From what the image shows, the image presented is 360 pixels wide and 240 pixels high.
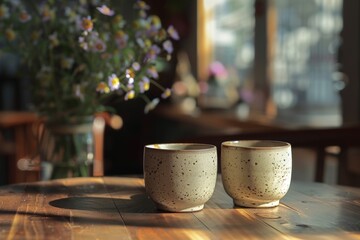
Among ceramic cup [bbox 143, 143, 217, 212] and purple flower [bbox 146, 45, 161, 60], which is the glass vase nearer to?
purple flower [bbox 146, 45, 161, 60]

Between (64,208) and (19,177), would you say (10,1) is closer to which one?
(64,208)

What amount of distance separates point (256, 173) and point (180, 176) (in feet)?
0.48

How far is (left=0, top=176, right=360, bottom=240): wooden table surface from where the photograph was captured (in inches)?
40.8

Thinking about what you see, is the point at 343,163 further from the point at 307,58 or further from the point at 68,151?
the point at 307,58

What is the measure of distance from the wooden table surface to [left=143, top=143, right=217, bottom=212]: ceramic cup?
24 mm

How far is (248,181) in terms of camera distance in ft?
3.94

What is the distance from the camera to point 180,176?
1146mm

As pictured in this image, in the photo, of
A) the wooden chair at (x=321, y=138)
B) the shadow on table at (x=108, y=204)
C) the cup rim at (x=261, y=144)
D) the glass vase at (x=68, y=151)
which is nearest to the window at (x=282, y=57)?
the wooden chair at (x=321, y=138)

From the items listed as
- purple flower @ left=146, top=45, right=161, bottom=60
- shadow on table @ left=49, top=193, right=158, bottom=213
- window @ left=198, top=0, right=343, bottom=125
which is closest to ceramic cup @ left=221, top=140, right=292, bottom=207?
shadow on table @ left=49, top=193, right=158, bottom=213

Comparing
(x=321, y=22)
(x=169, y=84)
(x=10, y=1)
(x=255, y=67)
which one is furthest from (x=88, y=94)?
(x=169, y=84)

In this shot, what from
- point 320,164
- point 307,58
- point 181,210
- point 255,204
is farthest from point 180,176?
point 307,58

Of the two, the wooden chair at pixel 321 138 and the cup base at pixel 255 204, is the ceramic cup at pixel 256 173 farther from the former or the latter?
the wooden chair at pixel 321 138

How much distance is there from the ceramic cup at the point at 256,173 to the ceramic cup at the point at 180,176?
5 cm

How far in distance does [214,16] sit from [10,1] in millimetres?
3713
